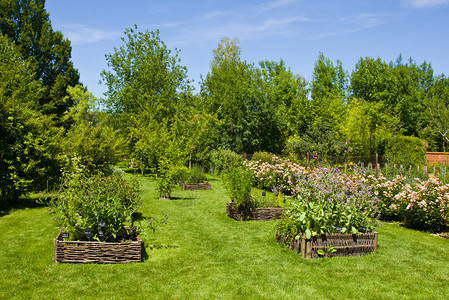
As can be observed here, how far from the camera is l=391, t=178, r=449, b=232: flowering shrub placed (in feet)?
26.1

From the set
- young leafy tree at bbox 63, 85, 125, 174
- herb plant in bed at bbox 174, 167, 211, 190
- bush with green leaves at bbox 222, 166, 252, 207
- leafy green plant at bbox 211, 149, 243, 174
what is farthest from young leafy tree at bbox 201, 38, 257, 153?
bush with green leaves at bbox 222, 166, 252, 207

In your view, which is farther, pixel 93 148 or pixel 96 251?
pixel 93 148

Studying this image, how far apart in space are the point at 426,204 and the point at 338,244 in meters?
3.29

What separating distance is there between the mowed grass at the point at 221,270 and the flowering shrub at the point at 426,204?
575 mm

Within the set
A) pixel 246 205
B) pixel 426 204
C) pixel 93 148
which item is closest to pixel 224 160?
pixel 93 148

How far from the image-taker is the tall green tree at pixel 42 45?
2984cm

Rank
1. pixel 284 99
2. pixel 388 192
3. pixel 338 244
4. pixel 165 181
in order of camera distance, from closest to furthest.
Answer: pixel 338 244 < pixel 388 192 < pixel 165 181 < pixel 284 99

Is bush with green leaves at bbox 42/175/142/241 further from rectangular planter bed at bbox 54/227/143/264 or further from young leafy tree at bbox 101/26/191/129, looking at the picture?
young leafy tree at bbox 101/26/191/129

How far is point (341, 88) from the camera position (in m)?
41.0

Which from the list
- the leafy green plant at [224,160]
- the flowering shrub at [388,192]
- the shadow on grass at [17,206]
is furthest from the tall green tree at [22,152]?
the leafy green plant at [224,160]

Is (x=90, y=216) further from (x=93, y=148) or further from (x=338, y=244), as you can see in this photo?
(x=93, y=148)

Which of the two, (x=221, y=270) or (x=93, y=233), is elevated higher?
(x=93, y=233)

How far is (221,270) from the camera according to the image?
5.48 m

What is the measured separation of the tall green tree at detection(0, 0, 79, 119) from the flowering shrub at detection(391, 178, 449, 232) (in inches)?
1114
